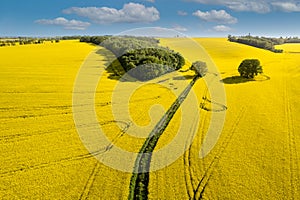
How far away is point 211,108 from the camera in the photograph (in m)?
46.8

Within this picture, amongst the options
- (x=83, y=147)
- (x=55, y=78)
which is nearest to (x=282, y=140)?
(x=83, y=147)

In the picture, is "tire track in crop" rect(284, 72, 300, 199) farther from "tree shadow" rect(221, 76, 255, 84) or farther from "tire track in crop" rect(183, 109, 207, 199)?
"tree shadow" rect(221, 76, 255, 84)

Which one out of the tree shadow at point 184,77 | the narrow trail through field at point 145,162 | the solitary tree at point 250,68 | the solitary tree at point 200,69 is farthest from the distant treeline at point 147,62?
the narrow trail through field at point 145,162

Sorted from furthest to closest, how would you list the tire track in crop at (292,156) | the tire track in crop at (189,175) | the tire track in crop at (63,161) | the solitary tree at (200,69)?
the solitary tree at (200,69)
the tire track in crop at (63,161)
the tire track in crop at (292,156)
the tire track in crop at (189,175)

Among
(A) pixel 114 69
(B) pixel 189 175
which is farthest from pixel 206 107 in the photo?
(A) pixel 114 69

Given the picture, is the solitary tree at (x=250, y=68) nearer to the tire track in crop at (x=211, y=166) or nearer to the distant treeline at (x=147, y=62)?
the distant treeline at (x=147, y=62)

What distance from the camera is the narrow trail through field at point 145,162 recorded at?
957 inches

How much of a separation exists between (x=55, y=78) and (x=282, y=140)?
52.0m

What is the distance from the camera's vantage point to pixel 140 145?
3281 cm

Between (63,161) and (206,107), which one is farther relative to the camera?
(206,107)

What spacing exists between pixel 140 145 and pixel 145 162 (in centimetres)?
406

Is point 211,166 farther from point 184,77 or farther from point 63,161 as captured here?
point 184,77

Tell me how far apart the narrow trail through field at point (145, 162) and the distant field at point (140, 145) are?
0.68m

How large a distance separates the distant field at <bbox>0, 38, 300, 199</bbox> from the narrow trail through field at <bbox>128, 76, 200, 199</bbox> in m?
0.68
